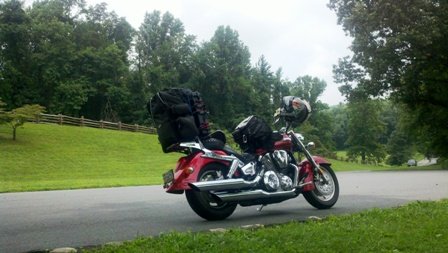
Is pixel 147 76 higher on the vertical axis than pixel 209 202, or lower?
higher

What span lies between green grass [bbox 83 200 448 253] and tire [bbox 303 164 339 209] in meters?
1.70

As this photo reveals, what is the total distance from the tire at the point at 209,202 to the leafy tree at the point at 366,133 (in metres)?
67.3

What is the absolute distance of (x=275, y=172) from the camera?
24.2 ft

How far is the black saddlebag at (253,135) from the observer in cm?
735

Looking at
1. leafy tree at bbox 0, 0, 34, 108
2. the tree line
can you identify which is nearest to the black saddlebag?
the tree line

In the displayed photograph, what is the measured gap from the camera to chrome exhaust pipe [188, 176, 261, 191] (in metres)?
6.41

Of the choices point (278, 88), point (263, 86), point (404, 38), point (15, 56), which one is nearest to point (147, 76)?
point (15, 56)

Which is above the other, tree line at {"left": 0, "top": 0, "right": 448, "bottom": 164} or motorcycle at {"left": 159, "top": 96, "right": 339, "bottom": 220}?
tree line at {"left": 0, "top": 0, "right": 448, "bottom": 164}

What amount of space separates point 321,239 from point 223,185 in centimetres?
190

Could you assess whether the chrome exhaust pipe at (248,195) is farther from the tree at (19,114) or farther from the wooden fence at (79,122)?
the wooden fence at (79,122)

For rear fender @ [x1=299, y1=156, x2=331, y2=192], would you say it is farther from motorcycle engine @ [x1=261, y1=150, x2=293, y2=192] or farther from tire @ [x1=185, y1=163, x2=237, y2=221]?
tire @ [x1=185, y1=163, x2=237, y2=221]

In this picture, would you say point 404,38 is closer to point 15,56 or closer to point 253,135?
point 253,135

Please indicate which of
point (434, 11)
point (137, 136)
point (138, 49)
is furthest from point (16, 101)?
point (434, 11)

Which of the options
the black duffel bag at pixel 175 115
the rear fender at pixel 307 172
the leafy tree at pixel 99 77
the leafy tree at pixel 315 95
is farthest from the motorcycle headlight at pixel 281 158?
the leafy tree at pixel 315 95
